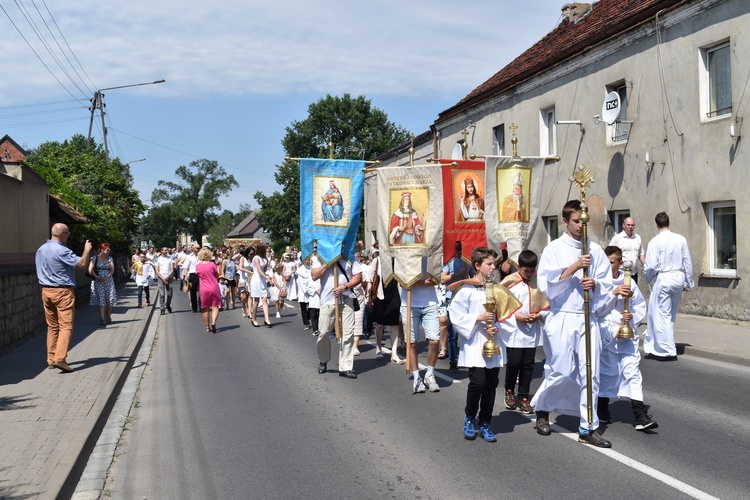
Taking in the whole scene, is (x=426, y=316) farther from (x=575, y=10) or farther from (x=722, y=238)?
(x=575, y=10)

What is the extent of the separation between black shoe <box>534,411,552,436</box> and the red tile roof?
1268 cm

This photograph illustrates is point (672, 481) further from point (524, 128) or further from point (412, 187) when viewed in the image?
point (524, 128)

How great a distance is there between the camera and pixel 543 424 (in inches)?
255

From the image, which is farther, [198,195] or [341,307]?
[198,195]

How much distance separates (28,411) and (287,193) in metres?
59.0

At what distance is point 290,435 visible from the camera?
21.8 feet

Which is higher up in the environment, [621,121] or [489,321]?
[621,121]

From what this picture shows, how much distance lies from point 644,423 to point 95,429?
4.87 metres

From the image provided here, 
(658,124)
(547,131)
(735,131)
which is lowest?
(735,131)

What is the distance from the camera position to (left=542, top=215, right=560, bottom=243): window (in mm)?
22453

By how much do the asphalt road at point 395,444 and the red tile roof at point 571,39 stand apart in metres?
11.1

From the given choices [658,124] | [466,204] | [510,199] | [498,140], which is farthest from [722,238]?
[498,140]

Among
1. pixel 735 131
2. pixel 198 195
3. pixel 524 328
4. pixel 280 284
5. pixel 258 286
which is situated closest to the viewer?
pixel 524 328

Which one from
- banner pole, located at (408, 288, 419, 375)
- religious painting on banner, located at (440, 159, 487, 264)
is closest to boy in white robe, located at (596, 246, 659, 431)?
banner pole, located at (408, 288, 419, 375)
